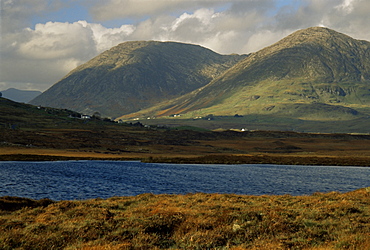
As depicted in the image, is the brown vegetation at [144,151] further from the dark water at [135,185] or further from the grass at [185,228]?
the grass at [185,228]

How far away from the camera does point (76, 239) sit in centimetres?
2030

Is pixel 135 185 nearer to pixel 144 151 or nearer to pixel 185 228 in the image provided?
pixel 185 228

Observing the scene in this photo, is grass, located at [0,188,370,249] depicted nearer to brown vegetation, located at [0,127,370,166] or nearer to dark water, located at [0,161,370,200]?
dark water, located at [0,161,370,200]

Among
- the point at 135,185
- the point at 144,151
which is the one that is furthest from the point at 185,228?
the point at 144,151

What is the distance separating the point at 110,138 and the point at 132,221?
160963 mm

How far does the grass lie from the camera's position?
1962 cm

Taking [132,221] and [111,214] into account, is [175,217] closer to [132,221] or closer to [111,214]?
[132,221]

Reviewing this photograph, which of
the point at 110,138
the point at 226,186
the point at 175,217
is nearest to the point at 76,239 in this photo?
the point at 175,217

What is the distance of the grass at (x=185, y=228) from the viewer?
773 inches

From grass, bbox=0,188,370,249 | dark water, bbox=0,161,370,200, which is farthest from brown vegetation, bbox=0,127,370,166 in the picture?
grass, bbox=0,188,370,249

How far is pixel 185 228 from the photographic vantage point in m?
23.2

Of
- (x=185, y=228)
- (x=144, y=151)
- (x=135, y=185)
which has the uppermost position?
(x=185, y=228)

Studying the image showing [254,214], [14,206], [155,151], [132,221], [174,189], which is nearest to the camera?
[132,221]

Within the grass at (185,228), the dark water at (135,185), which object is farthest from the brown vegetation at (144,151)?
the grass at (185,228)
